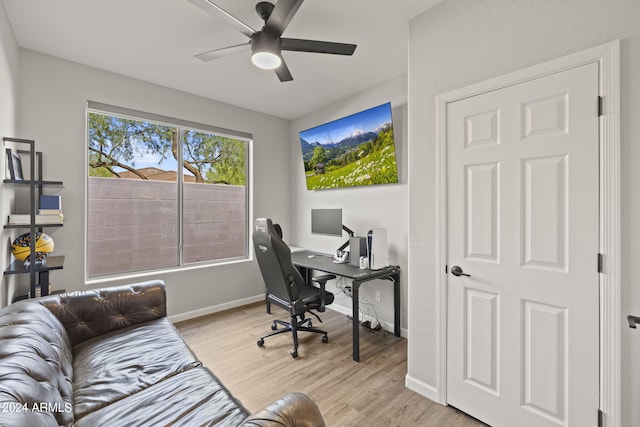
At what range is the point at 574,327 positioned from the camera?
1.42 metres

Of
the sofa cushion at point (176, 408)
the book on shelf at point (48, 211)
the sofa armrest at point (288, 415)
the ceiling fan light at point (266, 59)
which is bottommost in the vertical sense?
the sofa cushion at point (176, 408)

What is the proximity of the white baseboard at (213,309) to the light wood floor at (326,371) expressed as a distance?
9cm

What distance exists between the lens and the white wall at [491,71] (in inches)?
49.8

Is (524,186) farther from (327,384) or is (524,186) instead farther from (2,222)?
(2,222)

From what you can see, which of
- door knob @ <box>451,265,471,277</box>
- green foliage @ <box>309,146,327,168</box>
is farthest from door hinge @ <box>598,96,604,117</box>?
green foliage @ <box>309,146,327,168</box>

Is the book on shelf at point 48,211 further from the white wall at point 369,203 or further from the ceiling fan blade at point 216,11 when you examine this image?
the white wall at point 369,203

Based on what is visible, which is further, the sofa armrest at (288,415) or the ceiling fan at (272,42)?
the ceiling fan at (272,42)

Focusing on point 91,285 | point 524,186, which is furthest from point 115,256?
point 524,186

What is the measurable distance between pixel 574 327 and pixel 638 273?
38cm

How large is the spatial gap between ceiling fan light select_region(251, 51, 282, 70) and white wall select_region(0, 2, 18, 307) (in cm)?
169

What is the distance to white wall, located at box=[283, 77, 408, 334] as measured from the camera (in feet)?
9.73

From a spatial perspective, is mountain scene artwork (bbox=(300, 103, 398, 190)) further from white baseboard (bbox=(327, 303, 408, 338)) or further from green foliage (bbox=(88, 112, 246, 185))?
white baseboard (bbox=(327, 303, 408, 338))

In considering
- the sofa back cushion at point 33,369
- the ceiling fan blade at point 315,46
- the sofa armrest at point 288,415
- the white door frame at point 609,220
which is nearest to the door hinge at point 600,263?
the white door frame at point 609,220

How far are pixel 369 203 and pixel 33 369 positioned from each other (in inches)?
114
